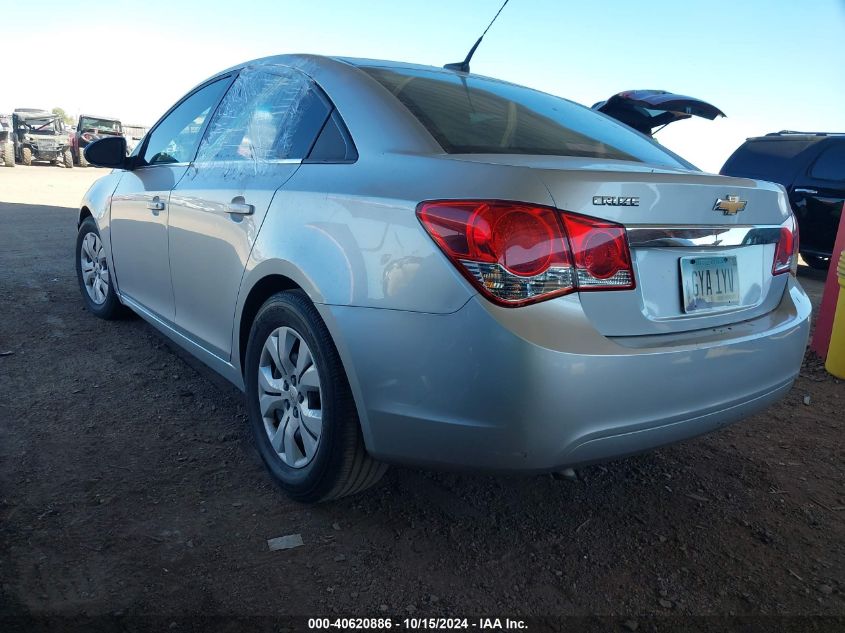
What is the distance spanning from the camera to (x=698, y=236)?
201cm

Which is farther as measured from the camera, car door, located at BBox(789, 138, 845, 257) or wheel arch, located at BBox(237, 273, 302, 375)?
car door, located at BBox(789, 138, 845, 257)

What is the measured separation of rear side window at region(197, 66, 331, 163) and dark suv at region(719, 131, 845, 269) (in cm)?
734

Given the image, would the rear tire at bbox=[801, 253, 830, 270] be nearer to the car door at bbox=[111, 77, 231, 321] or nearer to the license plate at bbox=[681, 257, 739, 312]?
the license plate at bbox=[681, 257, 739, 312]

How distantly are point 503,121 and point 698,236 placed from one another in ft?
2.69

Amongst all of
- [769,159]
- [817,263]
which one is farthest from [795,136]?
[817,263]

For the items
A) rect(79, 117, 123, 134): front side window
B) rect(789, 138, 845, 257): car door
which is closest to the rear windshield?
rect(789, 138, 845, 257): car door

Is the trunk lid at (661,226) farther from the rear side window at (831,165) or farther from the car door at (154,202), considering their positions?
the rear side window at (831,165)

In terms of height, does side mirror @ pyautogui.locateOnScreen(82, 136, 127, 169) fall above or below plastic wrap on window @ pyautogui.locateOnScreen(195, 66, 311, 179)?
below

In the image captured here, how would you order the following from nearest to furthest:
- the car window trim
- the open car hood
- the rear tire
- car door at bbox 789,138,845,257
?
the car window trim < the open car hood < car door at bbox 789,138,845,257 < the rear tire

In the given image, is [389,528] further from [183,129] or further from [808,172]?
[808,172]

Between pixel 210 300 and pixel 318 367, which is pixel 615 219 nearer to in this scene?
pixel 318 367

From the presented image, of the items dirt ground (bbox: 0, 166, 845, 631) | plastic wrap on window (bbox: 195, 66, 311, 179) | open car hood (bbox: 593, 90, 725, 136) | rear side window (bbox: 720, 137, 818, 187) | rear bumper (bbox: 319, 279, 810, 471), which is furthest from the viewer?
rear side window (bbox: 720, 137, 818, 187)

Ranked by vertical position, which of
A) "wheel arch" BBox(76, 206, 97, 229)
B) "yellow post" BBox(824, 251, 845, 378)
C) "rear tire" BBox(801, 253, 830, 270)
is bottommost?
"rear tire" BBox(801, 253, 830, 270)

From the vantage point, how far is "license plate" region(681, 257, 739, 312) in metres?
2.00
